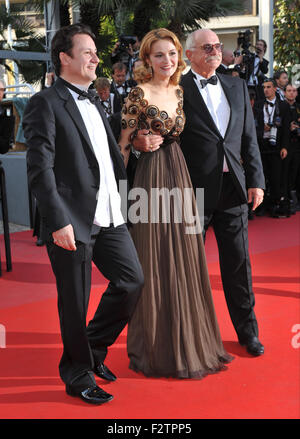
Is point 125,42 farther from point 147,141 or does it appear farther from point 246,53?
point 147,141

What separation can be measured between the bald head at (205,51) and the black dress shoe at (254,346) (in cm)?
145

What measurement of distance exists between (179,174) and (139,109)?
375 mm

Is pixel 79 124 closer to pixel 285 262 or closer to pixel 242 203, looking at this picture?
pixel 242 203

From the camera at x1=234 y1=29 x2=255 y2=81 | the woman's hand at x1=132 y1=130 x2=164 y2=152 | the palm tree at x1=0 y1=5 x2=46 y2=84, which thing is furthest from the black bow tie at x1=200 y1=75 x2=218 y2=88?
the palm tree at x1=0 y1=5 x2=46 y2=84

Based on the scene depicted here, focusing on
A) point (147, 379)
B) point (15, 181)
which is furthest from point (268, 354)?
point (15, 181)

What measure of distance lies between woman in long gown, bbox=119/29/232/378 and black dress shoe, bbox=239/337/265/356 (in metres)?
0.29

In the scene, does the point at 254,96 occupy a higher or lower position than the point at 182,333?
higher

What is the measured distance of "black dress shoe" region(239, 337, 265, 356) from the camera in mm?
3502

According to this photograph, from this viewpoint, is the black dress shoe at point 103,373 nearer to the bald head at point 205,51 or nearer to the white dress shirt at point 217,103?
the white dress shirt at point 217,103

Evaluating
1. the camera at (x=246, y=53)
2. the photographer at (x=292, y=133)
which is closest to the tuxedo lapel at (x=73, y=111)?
the photographer at (x=292, y=133)

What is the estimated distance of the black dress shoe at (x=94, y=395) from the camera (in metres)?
2.89

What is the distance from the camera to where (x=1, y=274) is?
18.7ft

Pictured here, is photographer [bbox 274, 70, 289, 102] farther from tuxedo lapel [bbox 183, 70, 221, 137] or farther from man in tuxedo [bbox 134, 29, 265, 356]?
tuxedo lapel [bbox 183, 70, 221, 137]

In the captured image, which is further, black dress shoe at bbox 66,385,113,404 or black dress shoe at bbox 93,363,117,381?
black dress shoe at bbox 93,363,117,381
